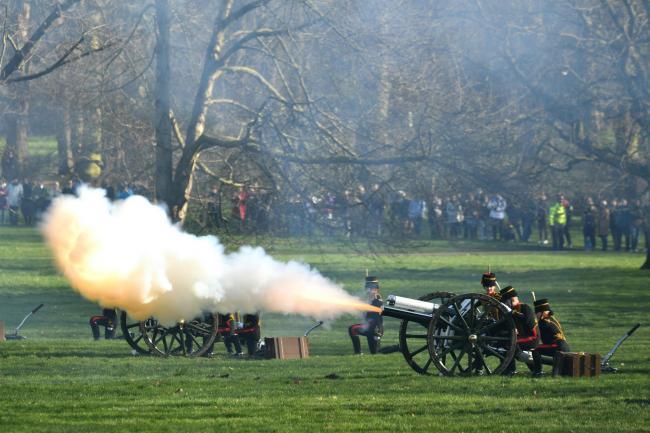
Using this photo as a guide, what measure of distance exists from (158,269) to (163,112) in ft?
22.5

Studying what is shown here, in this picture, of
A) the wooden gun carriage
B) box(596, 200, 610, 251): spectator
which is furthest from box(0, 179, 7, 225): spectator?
the wooden gun carriage

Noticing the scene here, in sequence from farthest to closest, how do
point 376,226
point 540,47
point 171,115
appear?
1. point 540,47
2. point 171,115
3. point 376,226

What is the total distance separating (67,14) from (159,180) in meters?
3.60

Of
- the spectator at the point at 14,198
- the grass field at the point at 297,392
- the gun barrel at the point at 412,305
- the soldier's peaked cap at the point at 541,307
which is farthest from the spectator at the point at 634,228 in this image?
the gun barrel at the point at 412,305

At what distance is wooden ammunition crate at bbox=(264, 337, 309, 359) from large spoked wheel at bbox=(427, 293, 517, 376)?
11.9 feet

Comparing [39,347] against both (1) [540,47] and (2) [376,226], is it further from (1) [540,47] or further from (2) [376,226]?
(1) [540,47]

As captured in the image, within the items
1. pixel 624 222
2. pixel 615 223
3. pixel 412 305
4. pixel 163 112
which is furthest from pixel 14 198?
pixel 412 305

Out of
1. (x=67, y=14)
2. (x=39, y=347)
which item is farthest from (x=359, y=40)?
(x=39, y=347)

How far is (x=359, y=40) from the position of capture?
23.7m

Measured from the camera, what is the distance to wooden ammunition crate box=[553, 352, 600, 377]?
16.6 metres

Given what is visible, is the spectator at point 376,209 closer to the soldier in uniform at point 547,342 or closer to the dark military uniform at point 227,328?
the dark military uniform at point 227,328

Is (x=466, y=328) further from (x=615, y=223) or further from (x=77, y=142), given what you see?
(x=77, y=142)

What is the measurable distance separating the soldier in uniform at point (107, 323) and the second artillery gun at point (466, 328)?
7611 millimetres

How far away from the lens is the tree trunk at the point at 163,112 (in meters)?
24.7
